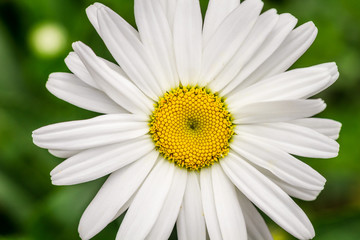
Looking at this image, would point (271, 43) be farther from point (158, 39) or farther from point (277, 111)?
point (158, 39)

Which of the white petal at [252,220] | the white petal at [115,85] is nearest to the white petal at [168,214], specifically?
the white petal at [252,220]

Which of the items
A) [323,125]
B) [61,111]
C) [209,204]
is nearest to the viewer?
[209,204]

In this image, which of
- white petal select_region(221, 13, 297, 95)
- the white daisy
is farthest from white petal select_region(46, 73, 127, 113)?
white petal select_region(221, 13, 297, 95)

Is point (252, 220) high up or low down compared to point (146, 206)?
down

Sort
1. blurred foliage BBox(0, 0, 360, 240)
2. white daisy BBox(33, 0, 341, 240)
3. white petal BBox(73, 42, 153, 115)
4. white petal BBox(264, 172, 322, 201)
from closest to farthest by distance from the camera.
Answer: white petal BBox(73, 42, 153, 115), white daisy BBox(33, 0, 341, 240), white petal BBox(264, 172, 322, 201), blurred foliage BBox(0, 0, 360, 240)

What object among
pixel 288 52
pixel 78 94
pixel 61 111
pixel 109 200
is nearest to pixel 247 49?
pixel 288 52

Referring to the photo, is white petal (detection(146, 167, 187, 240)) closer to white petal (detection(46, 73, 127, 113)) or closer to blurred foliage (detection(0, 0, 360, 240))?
white petal (detection(46, 73, 127, 113))

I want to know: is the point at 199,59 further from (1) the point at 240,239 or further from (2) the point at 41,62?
(2) the point at 41,62
